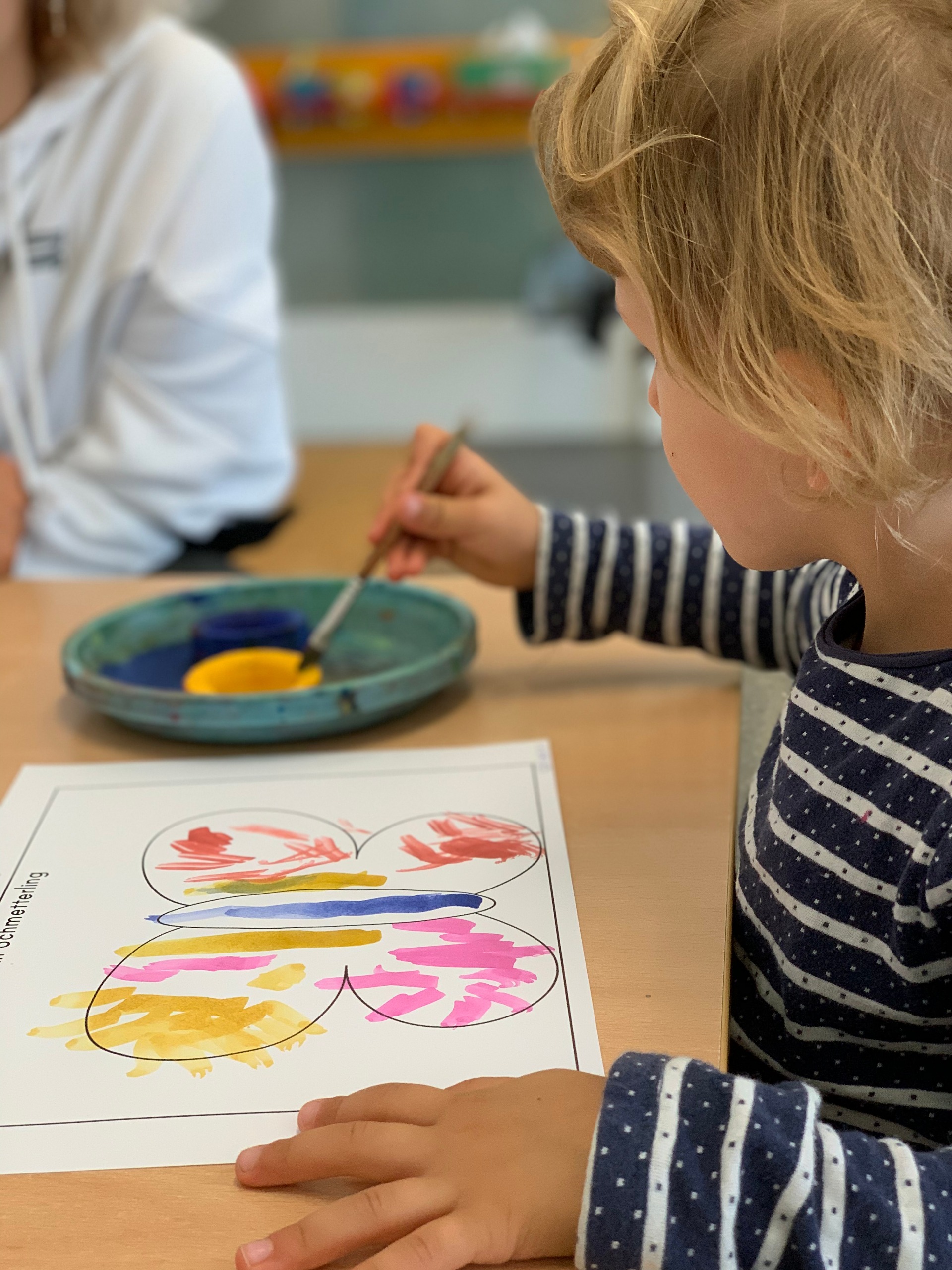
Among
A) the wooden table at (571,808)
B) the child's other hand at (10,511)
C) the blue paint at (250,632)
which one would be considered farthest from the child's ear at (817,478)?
the child's other hand at (10,511)

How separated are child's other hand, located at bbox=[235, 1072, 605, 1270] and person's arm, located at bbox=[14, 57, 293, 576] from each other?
97cm

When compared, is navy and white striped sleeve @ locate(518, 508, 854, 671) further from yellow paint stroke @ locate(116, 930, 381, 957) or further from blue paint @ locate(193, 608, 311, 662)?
yellow paint stroke @ locate(116, 930, 381, 957)

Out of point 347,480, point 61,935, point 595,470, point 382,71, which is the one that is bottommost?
point 595,470

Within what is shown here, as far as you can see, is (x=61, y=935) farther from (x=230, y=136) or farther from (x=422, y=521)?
(x=230, y=136)

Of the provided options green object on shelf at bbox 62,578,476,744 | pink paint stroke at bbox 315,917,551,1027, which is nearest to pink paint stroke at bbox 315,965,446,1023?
pink paint stroke at bbox 315,917,551,1027

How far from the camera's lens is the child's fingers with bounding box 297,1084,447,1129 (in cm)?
42

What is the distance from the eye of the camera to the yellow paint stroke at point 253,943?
0.51 metres

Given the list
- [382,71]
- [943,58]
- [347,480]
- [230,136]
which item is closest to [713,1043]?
[943,58]

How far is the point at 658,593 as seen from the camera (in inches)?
31.9

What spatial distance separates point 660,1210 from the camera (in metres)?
0.40

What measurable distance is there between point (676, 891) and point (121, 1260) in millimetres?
262

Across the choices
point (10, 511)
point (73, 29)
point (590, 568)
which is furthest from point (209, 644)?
point (73, 29)

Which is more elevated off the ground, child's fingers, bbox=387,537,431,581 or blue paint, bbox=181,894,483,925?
child's fingers, bbox=387,537,431,581

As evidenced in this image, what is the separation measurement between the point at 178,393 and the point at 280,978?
Answer: 0.98 metres
